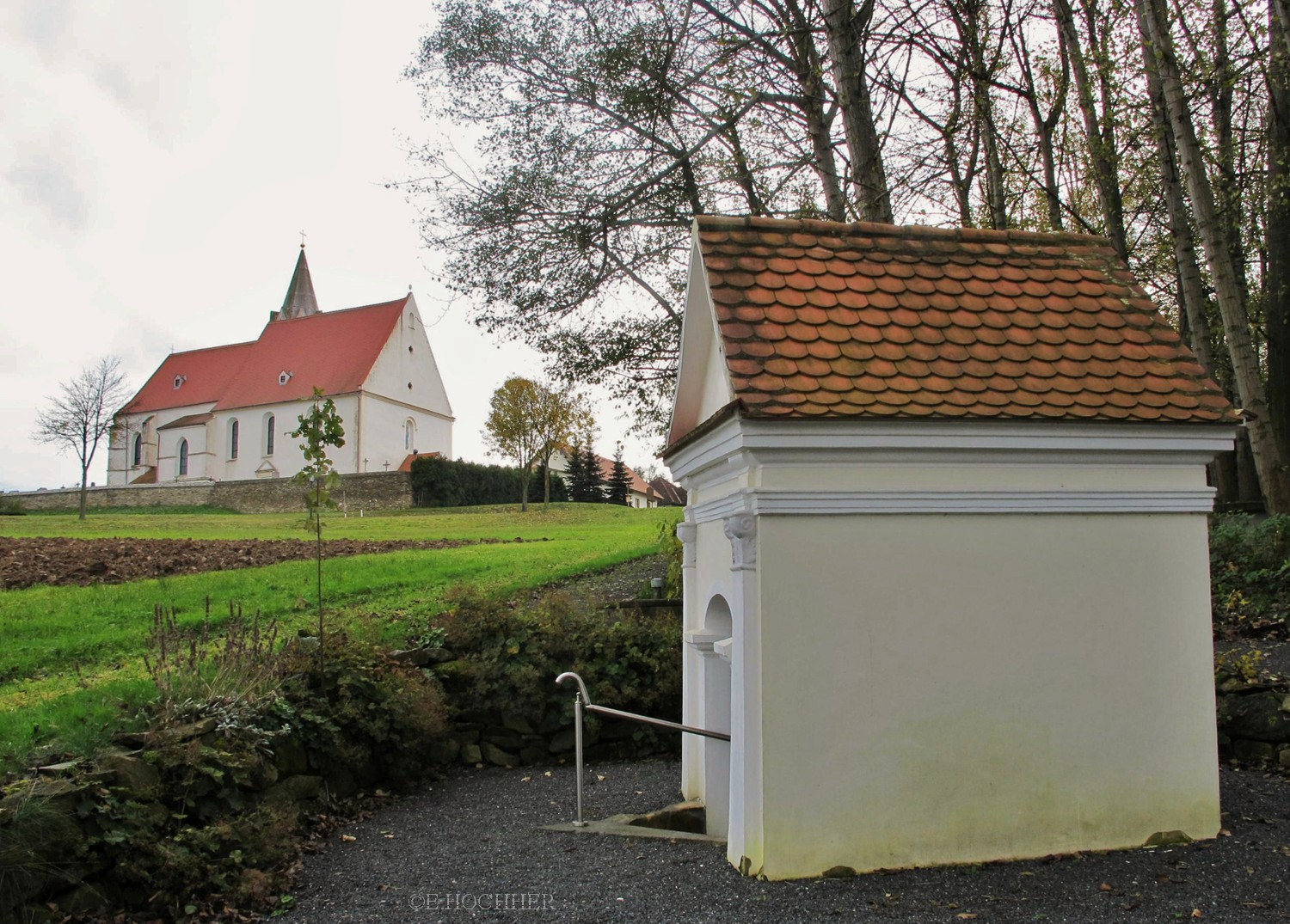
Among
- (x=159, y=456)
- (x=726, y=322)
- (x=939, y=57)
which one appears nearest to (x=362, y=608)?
(x=726, y=322)

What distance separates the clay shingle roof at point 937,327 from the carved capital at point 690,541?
5.82ft

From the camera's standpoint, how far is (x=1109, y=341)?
571 cm

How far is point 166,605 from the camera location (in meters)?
10.7

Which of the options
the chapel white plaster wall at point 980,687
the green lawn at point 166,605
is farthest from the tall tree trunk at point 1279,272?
the green lawn at point 166,605

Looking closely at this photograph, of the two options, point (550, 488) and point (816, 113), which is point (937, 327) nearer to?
point (816, 113)

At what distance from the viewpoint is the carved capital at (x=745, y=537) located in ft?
16.2

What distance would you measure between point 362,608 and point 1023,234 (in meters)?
8.57

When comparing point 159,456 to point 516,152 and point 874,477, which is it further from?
point 874,477

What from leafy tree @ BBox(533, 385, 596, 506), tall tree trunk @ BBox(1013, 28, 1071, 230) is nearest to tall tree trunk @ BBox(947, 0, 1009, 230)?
tall tree trunk @ BBox(1013, 28, 1071, 230)

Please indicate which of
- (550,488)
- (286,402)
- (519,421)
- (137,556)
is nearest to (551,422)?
(519,421)

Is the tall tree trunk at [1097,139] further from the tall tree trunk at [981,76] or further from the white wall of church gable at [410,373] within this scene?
the white wall of church gable at [410,373]

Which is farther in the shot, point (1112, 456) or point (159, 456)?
point (159, 456)

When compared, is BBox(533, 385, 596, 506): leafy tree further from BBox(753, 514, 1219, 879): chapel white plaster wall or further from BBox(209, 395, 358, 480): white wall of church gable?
BBox(753, 514, 1219, 879): chapel white plaster wall

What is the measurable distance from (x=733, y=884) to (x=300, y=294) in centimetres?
7059
